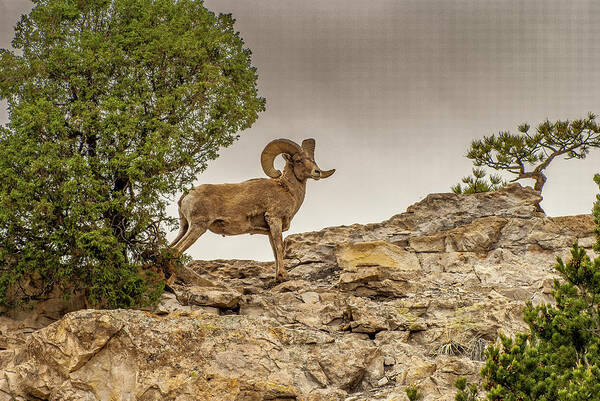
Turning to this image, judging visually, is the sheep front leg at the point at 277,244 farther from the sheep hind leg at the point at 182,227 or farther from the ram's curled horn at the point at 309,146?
the ram's curled horn at the point at 309,146

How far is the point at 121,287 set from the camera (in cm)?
1420

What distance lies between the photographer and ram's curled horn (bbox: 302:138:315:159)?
1852cm

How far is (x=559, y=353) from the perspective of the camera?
1000 cm

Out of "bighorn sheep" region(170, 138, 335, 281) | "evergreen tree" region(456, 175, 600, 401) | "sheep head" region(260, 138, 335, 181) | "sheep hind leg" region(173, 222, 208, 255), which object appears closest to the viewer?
"evergreen tree" region(456, 175, 600, 401)

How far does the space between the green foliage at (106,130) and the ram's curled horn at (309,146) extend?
1.51 meters

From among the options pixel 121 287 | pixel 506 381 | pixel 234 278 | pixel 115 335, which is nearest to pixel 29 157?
pixel 121 287

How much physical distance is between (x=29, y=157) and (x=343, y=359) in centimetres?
774

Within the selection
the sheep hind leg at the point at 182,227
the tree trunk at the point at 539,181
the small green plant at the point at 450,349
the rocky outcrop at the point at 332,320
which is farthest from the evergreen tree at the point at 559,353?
the tree trunk at the point at 539,181

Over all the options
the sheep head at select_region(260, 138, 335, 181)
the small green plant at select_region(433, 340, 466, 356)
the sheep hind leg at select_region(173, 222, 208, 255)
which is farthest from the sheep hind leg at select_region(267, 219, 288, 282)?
the small green plant at select_region(433, 340, 466, 356)

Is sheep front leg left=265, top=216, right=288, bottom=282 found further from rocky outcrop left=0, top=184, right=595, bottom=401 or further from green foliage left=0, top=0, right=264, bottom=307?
green foliage left=0, top=0, right=264, bottom=307

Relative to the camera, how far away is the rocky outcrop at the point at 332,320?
11.1m

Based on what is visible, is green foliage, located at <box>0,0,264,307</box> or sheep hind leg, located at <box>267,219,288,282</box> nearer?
green foliage, located at <box>0,0,264,307</box>

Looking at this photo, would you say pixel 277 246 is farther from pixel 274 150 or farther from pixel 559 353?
pixel 559 353

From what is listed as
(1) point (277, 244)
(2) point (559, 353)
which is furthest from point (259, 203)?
(2) point (559, 353)
